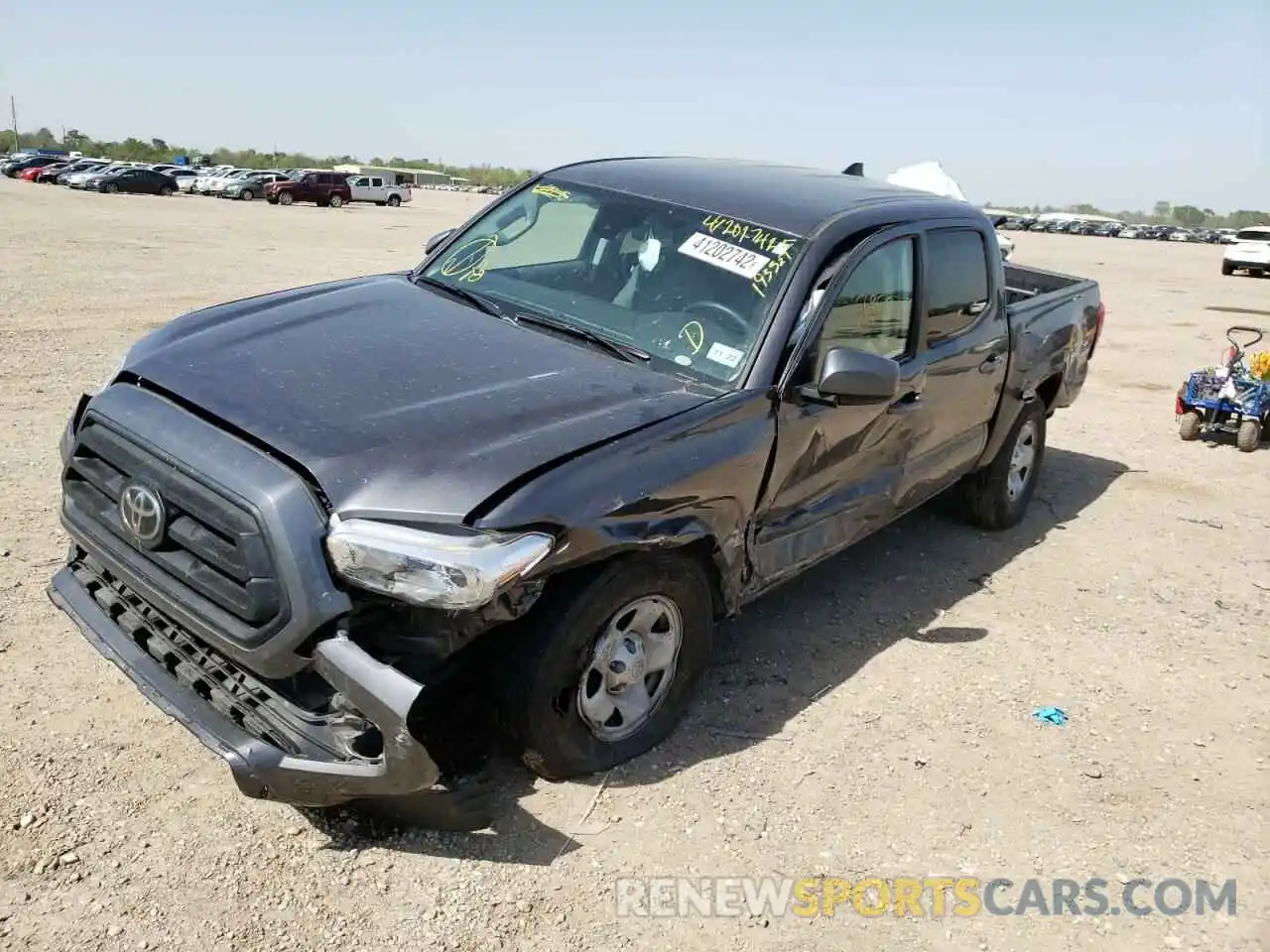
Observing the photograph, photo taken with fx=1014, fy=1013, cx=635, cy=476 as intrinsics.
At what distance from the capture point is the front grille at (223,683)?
8.89ft

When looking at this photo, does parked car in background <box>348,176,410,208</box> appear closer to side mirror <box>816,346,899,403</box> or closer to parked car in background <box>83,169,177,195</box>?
A: parked car in background <box>83,169,177,195</box>

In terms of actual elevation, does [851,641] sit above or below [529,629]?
below

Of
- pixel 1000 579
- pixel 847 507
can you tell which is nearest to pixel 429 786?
pixel 847 507

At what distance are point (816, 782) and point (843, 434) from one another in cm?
133

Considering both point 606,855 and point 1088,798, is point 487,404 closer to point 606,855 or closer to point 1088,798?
point 606,855

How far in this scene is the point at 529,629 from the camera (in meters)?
2.95

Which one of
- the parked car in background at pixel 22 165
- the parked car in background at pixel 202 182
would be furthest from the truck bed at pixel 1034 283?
the parked car in background at pixel 22 165

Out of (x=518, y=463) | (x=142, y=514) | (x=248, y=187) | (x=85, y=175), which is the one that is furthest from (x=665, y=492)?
(x=85, y=175)

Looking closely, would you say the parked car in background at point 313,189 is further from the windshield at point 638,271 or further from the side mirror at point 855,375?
the side mirror at point 855,375

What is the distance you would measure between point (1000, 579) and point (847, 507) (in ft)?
5.70

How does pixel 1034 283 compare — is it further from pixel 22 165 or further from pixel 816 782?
pixel 22 165

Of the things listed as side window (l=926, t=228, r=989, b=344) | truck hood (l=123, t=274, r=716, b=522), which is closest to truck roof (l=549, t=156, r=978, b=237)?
side window (l=926, t=228, r=989, b=344)

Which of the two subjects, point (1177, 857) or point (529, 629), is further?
point (1177, 857)

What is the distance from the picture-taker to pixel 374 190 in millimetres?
48500
